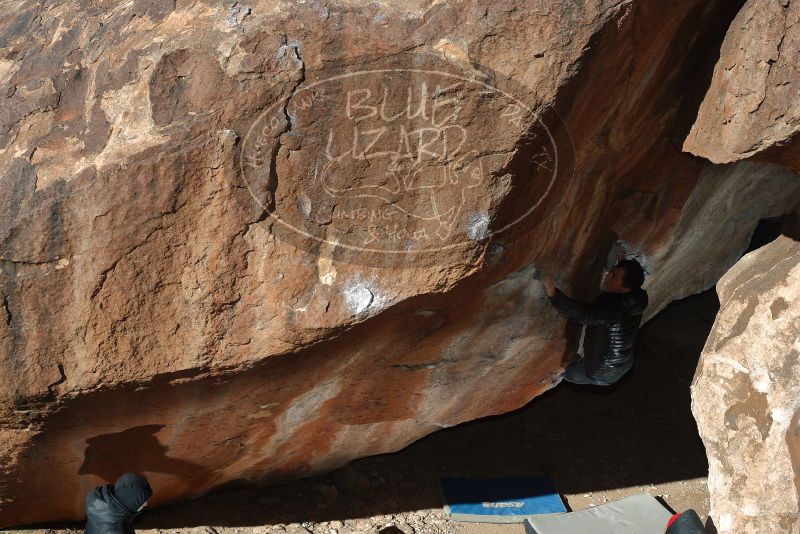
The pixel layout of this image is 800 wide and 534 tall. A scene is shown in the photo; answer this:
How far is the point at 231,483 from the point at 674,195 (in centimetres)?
242

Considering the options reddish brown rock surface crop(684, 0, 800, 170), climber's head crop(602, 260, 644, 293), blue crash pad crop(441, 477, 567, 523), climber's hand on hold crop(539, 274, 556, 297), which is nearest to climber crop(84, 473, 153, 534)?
blue crash pad crop(441, 477, 567, 523)

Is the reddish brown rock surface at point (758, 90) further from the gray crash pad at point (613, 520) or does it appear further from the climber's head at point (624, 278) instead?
the gray crash pad at point (613, 520)

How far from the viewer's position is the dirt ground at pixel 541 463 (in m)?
3.89

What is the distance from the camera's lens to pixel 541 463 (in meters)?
4.49

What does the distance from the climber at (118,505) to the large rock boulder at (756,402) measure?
2174 millimetres

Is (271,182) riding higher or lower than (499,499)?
higher

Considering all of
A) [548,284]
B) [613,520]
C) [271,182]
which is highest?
[271,182]

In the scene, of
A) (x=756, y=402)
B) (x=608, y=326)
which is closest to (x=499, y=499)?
(x=608, y=326)

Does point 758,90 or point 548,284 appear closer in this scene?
point 758,90

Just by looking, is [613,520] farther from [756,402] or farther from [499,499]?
[756,402]

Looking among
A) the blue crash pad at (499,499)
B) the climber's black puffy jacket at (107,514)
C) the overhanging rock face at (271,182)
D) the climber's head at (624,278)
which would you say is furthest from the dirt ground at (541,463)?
Answer: the climber's head at (624,278)

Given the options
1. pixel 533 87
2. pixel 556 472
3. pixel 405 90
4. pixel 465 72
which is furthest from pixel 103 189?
pixel 556 472

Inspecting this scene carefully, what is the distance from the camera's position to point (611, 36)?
2850 millimetres

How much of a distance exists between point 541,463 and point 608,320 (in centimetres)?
116
